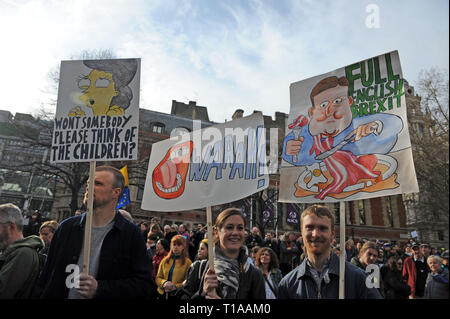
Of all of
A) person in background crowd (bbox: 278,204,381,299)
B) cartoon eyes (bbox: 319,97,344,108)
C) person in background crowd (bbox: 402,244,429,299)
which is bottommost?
A: person in background crowd (bbox: 402,244,429,299)

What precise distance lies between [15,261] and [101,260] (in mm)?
851

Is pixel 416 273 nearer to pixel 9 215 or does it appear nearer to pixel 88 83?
pixel 88 83

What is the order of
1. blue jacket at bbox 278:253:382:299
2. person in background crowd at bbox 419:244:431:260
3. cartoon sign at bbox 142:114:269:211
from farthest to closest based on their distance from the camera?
person in background crowd at bbox 419:244:431:260
cartoon sign at bbox 142:114:269:211
blue jacket at bbox 278:253:382:299

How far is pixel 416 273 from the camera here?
7.93 meters

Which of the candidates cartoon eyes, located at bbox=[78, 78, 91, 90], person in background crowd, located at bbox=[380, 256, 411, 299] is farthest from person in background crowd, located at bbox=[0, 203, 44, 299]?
person in background crowd, located at bbox=[380, 256, 411, 299]

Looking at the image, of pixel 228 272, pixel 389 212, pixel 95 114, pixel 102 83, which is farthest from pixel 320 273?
pixel 389 212

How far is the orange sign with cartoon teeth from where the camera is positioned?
3916 mm

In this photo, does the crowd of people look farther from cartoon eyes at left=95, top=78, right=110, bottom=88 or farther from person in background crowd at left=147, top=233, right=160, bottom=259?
person in background crowd at left=147, top=233, right=160, bottom=259

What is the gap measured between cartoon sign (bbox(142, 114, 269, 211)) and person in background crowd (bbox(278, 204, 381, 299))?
804mm

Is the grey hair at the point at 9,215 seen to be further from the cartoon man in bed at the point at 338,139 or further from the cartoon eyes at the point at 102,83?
the cartoon man in bed at the point at 338,139
